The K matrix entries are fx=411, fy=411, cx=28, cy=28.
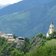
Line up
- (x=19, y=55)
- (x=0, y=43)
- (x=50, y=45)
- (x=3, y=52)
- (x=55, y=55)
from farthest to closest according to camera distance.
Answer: (x=0, y=43) < (x=3, y=52) < (x=19, y=55) < (x=50, y=45) < (x=55, y=55)

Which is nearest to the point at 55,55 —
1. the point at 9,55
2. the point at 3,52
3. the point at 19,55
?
the point at 19,55

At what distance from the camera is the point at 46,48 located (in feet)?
147

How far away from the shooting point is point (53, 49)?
146 ft

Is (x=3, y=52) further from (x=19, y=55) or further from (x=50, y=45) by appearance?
(x=50, y=45)

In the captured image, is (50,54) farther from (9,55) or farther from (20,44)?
(20,44)

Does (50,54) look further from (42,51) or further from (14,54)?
(14,54)

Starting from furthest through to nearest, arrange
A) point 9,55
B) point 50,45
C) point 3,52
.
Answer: point 3,52
point 9,55
point 50,45

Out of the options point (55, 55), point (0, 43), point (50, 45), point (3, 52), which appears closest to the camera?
point (55, 55)

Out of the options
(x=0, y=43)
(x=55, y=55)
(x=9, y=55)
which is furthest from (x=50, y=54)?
(x=0, y=43)

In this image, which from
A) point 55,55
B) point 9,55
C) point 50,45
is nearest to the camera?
point 55,55

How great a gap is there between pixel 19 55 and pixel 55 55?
26.1 feet

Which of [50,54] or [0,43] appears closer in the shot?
[50,54]

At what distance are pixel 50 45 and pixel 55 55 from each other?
3159 millimetres

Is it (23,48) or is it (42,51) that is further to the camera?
(23,48)
